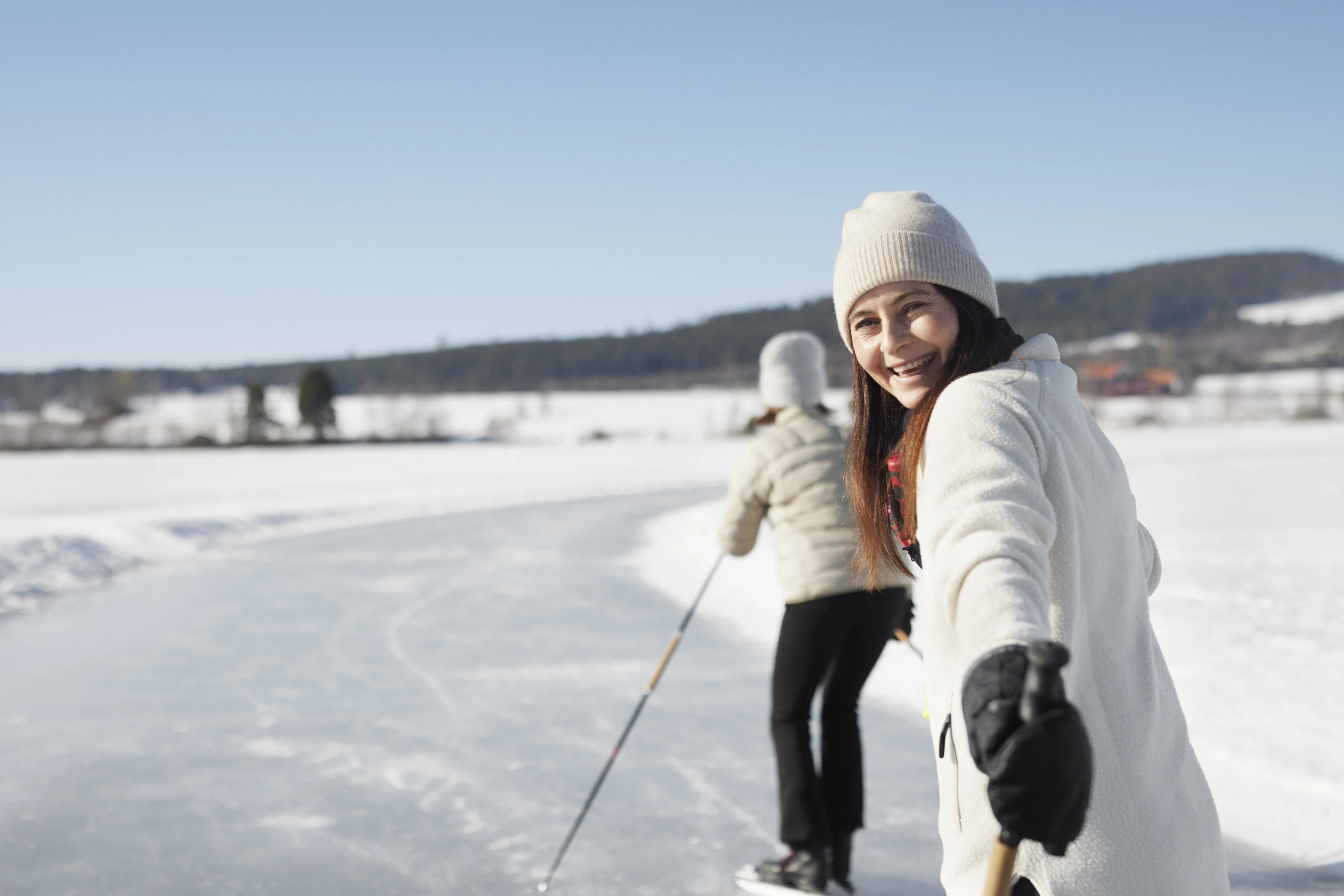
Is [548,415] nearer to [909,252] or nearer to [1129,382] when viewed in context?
[1129,382]

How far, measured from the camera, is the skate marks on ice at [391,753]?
3.49 m

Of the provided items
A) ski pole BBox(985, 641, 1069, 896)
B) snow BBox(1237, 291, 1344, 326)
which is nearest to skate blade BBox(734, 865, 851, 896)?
ski pole BBox(985, 641, 1069, 896)

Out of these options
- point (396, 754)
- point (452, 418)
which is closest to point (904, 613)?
point (396, 754)

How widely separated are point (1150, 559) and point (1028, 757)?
67cm

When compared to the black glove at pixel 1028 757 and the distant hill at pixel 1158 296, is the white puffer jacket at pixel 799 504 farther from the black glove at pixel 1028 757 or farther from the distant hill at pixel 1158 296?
the distant hill at pixel 1158 296

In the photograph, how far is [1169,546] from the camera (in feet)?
28.4

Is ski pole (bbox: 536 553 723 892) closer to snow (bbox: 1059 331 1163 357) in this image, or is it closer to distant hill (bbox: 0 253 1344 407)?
distant hill (bbox: 0 253 1344 407)

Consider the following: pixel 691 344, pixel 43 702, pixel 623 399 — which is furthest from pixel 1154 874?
pixel 691 344

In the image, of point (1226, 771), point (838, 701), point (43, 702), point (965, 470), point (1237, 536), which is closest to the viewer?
point (965, 470)

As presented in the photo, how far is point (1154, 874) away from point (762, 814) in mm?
2839

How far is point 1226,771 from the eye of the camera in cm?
387

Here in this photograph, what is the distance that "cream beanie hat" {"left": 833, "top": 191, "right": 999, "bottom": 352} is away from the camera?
1399mm

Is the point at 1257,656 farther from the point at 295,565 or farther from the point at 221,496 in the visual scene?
the point at 221,496

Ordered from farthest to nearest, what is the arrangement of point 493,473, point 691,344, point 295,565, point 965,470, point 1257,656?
point 691,344
point 493,473
point 295,565
point 1257,656
point 965,470
